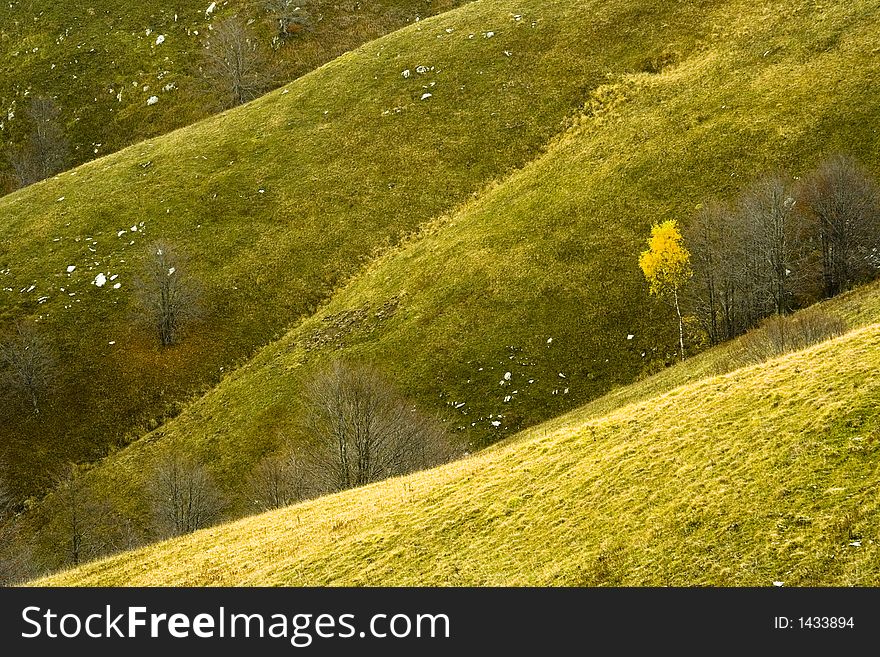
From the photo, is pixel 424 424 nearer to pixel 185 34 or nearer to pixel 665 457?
pixel 665 457

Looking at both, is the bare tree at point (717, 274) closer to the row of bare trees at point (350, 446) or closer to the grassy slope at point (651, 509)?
the row of bare trees at point (350, 446)

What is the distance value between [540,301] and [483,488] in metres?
36.1

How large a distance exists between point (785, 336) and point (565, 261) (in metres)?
25.6

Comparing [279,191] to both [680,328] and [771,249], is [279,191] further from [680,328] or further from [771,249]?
[771,249]

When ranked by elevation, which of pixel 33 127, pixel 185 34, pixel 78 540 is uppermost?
pixel 185 34

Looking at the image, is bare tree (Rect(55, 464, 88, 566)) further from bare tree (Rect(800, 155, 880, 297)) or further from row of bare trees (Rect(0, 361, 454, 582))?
bare tree (Rect(800, 155, 880, 297))

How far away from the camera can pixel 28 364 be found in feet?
196

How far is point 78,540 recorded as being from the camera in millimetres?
48656

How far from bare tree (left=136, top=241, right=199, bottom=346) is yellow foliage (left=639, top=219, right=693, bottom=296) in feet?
132

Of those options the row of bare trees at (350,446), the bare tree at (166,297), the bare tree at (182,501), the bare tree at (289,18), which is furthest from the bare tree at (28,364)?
the bare tree at (289,18)

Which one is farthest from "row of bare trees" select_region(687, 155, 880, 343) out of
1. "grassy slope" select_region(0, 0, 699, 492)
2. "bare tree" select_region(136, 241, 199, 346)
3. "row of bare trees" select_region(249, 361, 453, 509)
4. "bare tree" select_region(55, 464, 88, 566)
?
"bare tree" select_region(55, 464, 88, 566)

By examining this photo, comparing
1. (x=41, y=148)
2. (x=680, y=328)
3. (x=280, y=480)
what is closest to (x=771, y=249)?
(x=680, y=328)

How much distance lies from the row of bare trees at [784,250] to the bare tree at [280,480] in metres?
30.6
